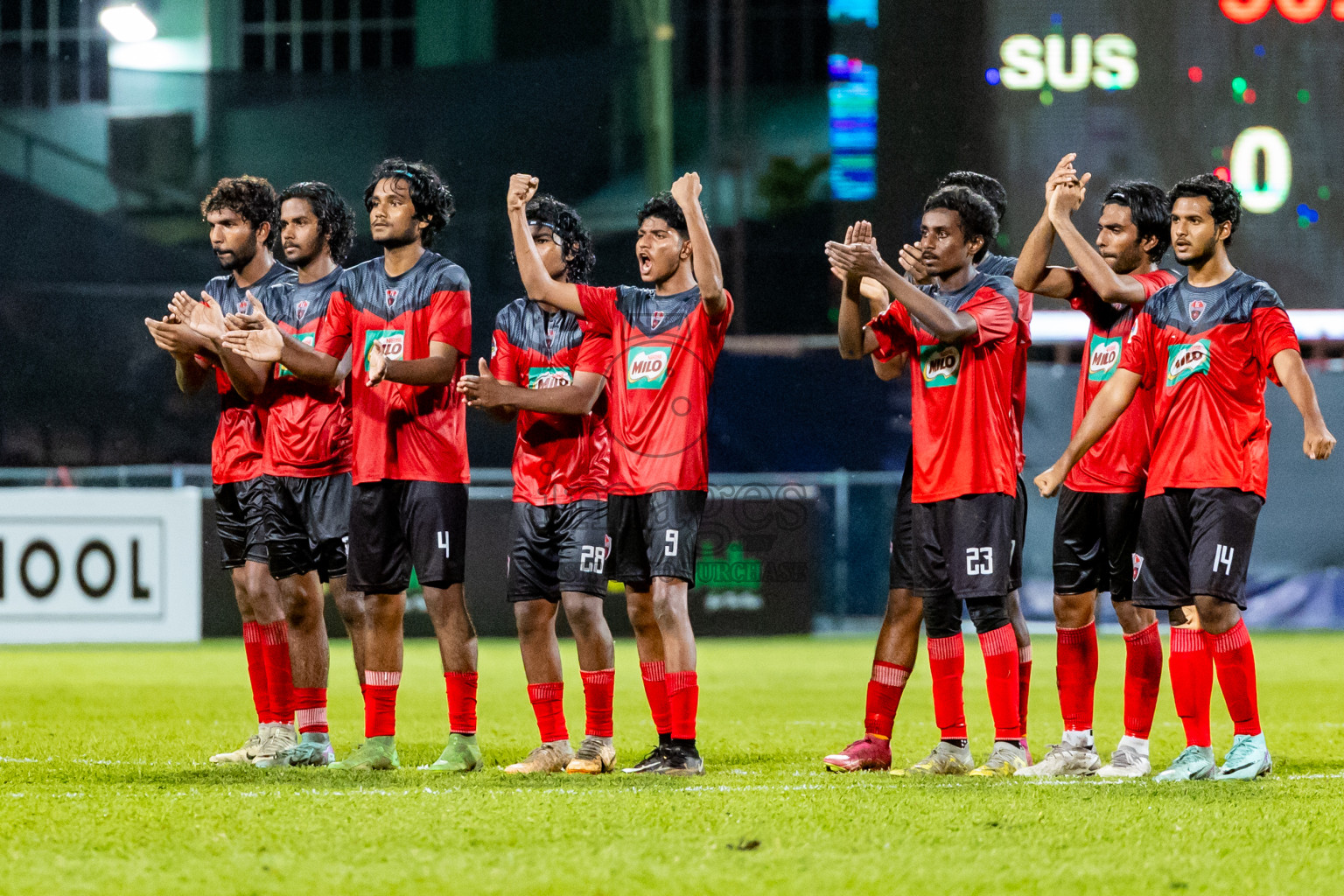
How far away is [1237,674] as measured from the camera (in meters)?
5.06

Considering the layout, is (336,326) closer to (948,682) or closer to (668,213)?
(668,213)

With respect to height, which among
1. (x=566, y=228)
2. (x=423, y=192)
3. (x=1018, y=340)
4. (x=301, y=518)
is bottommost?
(x=301, y=518)

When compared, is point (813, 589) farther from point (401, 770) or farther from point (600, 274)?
point (401, 770)

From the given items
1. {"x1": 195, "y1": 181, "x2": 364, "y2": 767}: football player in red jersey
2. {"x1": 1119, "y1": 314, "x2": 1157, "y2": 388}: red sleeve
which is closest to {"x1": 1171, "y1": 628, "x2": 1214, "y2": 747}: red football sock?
{"x1": 1119, "y1": 314, "x2": 1157, "y2": 388}: red sleeve

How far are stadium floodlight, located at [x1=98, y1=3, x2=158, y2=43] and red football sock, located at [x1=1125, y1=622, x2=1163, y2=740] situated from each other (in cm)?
1321

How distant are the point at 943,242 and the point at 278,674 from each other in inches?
111

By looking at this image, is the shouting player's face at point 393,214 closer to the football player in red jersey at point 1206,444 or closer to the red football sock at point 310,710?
the red football sock at point 310,710

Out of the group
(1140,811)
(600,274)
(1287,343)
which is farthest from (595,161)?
(1140,811)

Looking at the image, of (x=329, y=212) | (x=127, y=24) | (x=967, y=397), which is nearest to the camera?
(x=967, y=397)

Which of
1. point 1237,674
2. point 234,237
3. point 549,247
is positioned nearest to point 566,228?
point 549,247

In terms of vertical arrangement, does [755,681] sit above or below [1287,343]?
below

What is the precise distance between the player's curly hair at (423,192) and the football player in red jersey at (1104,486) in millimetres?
2068

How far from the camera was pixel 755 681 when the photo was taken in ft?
32.9

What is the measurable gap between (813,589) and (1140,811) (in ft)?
28.4
